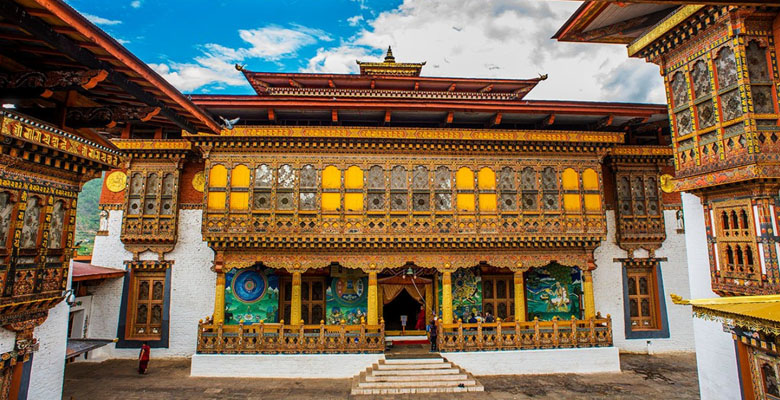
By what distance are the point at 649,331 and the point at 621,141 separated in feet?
24.7

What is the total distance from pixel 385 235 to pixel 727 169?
900cm

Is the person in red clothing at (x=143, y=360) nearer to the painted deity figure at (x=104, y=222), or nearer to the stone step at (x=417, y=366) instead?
the painted deity figure at (x=104, y=222)

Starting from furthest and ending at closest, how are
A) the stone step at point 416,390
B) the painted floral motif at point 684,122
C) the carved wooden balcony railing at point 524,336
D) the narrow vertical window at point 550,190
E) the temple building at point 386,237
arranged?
the narrow vertical window at point 550,190
the temple building at point 386,237
the carved wooden balcony railing at point 524,336
the stone step at point 416,390
the painted floral motif at point 684,122

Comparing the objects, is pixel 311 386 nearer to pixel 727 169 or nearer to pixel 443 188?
pixel 443 188

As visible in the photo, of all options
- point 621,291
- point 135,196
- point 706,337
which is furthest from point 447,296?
point 135,196

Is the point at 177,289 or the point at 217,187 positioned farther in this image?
the point at 177,289

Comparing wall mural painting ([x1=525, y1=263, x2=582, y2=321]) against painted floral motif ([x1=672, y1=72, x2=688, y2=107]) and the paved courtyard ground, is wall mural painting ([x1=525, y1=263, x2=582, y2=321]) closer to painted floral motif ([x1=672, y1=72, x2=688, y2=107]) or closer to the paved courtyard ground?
the paved courtyard ground

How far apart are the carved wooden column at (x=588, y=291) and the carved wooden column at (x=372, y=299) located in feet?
24.5

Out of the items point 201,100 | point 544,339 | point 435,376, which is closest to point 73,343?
point 201,100

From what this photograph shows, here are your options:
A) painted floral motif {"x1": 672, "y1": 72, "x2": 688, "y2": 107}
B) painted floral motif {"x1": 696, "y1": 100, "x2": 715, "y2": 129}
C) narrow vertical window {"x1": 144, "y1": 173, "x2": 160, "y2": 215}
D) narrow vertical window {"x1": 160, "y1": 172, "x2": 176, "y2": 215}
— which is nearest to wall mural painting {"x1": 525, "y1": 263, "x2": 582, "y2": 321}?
painted floral motif {"x1": 672, "y1": 72, "x2": 688, "y2": 107}

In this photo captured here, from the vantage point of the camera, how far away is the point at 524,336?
43.4ft

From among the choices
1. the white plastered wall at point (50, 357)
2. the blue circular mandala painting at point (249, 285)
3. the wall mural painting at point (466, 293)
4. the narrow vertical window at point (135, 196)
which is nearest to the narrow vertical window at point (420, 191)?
the wall mural painting at point (466, 293)

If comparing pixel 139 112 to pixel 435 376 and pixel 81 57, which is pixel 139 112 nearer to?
pixel 81 57

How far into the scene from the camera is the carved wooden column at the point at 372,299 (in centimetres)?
1345
